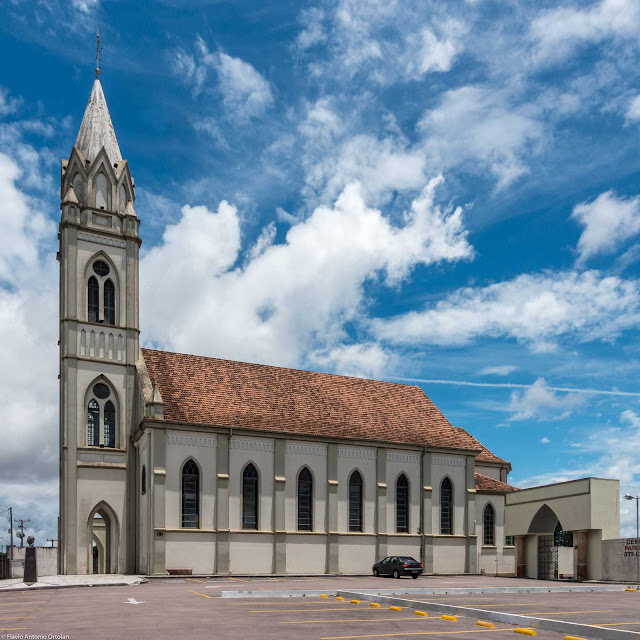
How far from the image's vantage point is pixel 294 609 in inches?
829

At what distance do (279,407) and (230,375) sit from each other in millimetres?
3828

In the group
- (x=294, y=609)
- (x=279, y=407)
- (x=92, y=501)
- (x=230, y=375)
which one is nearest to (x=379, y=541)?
(x=279, y=407)

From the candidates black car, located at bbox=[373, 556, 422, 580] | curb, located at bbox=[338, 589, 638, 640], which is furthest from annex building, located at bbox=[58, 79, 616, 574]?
curb, located at bbox=[338, 589, 638, 640]

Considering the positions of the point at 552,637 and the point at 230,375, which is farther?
the point at 230,375

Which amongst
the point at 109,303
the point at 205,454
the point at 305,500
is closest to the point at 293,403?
the point at 305,500

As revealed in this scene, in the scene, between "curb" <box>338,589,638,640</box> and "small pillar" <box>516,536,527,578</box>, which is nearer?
"curb" <box>338,589,638,640</box>

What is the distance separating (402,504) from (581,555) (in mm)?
11023

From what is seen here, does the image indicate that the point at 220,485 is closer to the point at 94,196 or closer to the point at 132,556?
the point at 132,556

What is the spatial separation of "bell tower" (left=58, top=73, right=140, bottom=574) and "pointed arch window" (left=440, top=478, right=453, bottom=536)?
64.0 feet

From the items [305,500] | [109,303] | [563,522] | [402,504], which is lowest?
[563,522]

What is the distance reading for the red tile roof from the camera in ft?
146

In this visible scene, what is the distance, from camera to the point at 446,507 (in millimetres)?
50000

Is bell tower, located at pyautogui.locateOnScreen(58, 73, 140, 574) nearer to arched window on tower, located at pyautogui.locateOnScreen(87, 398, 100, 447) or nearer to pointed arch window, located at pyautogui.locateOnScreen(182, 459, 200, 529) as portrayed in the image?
arched window on tower, located at pyautogui.locateOnScreen(87, 398, 100, 447)

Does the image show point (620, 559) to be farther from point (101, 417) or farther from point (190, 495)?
point (101, 417)
